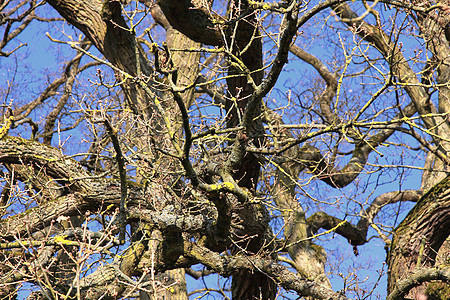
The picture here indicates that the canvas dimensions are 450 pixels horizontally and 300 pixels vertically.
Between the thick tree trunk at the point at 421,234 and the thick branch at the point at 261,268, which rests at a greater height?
the thick tree trunk at the point at 421,234

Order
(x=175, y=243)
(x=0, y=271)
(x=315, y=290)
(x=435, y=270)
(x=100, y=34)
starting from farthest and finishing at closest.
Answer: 1. (x=100, y=34)
2. (x=315, y=290)
3. (x=175, y=243)
4. (x=0, y=271)
5. (x=435, y=270)

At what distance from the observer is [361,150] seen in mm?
10141

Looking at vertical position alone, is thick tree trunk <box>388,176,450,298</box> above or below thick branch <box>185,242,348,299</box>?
above

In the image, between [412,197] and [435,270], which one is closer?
[435,270]

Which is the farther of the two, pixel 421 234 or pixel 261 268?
pixel 261 268

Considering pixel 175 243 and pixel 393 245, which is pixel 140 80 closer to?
pixel 175 243

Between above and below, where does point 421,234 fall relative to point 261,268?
above

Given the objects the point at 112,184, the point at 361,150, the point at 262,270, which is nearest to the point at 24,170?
the point at 112,184

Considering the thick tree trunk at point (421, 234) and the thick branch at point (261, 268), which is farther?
the thick branch at point (261, 268)

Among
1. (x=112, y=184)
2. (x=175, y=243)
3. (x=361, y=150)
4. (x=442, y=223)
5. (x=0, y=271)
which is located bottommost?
(x=0, y=271)

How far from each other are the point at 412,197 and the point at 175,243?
638 cm

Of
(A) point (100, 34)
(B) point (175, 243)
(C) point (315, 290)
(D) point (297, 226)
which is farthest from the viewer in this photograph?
(D) point (297, 226)

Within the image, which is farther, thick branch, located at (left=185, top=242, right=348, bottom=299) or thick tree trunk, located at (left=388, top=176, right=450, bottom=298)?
thick branch, located at (left=185, top=242, right=348, bottom=299)

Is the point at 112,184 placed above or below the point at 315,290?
above
